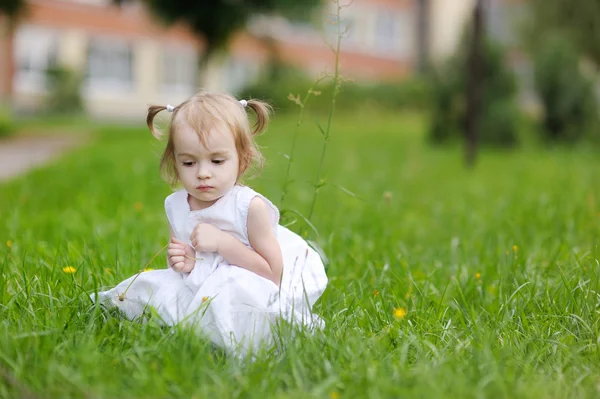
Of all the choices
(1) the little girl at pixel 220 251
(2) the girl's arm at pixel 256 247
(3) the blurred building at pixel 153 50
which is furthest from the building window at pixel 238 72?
(2) the girl's arm at pixel 256 247

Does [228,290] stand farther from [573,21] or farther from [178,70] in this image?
[178,70]

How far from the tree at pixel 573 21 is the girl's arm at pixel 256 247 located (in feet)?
63.4

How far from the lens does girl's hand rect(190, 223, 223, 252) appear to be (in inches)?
93.4

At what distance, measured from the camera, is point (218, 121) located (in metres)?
2.35

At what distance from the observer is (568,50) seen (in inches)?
505

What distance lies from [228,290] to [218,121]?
20.0 inches

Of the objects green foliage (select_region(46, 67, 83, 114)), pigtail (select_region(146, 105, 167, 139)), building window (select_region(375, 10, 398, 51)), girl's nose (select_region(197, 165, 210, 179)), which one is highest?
building window (select_region(375, 10, 398, 51))

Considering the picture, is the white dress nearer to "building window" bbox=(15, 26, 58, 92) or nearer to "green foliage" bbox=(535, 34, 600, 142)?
"green foliage" bbox=(535, 34, 600, 142)

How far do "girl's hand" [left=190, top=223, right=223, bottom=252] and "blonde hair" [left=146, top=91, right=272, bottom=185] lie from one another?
22 centimetres

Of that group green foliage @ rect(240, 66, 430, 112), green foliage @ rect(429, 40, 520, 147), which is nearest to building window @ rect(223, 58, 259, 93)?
green foliage @ rect(240, 66, 430, 112)

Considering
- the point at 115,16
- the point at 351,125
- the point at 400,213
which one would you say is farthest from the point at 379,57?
the point at 400,213

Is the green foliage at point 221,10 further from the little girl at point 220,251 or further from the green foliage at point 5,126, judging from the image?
the little girl at point 220,251

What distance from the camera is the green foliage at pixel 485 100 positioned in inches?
468

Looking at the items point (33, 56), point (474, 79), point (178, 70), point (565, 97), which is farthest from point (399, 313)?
point (178, 70)
